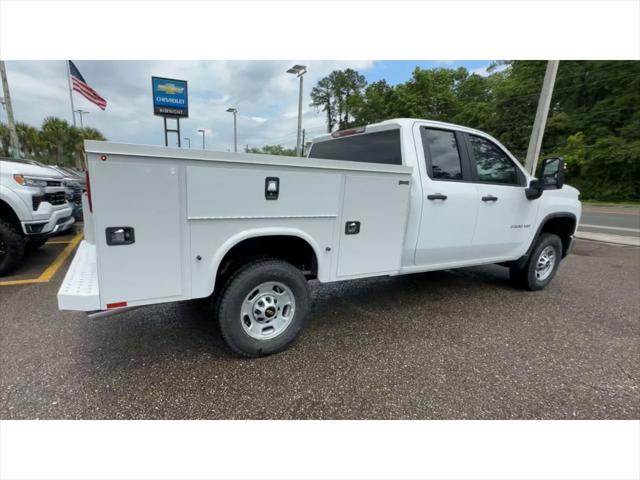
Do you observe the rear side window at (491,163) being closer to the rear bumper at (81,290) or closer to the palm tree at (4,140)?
the rear bumper at (81,290)

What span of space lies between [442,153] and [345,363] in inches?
92.7

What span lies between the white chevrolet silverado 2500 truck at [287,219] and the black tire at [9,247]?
7.85 feet

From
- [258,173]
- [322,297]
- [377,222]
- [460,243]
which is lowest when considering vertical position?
[322,297]

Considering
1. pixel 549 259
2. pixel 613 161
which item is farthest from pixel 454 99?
pixel 549 259

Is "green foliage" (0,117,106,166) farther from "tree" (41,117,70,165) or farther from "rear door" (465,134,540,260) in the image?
"rear door" (465,134,540,260)

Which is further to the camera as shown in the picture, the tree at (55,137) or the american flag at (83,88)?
the tree at (55,137)

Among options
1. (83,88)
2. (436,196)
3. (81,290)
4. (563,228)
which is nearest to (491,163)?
(436,196)

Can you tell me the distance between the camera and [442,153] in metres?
3.39

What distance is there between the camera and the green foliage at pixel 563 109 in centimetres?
2309

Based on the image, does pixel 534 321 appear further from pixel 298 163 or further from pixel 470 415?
pixel 298 163

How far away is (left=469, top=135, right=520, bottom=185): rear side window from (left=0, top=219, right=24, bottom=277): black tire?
19.7 feet

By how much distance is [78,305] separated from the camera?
77.6 inches

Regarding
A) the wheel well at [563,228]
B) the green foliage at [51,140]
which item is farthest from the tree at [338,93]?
the wheel well at [563,228]

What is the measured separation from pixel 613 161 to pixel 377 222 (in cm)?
2921
